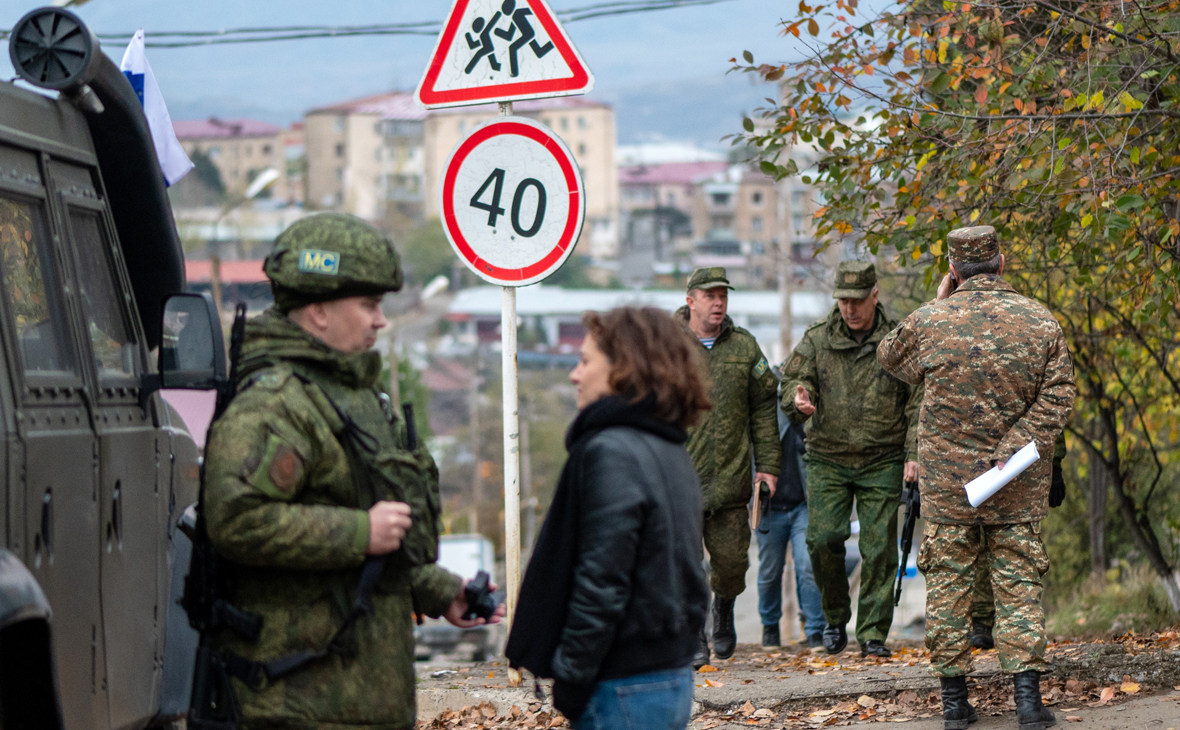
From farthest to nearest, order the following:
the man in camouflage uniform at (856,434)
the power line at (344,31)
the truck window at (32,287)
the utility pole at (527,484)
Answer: the utility pole at (527,484)
the power line at (344,31)
the man in camouflage uniform at (856,434)
the truck window at (32,287)

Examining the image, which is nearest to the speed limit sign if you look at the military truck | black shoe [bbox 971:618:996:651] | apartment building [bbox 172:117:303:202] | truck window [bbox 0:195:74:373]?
the military truck

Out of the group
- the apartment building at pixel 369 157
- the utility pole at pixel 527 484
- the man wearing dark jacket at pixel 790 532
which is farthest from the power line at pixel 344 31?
the apartment building at pixel 369 157

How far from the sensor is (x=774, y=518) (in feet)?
31.2

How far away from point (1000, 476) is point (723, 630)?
10.1ft

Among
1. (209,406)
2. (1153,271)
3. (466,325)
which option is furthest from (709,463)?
(466,325)

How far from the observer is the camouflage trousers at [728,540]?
308 inches

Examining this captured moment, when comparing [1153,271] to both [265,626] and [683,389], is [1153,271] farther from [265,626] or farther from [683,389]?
[265,626]

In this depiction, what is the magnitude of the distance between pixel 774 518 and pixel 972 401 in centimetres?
392

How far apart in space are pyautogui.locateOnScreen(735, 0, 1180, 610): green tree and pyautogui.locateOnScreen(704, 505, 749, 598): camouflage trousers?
1.71 m

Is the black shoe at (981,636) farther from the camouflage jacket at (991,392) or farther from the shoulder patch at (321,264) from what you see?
the shoulder patch at (321,264)

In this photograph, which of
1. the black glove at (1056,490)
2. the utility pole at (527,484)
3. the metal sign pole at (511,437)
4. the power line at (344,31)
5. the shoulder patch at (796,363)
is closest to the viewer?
the metal sign pole at (511,437)

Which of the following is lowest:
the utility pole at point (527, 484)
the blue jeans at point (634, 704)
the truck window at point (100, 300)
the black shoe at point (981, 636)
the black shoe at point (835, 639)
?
the utility pole at point (527, 484)

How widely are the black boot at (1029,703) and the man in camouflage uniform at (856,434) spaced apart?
2.01 m

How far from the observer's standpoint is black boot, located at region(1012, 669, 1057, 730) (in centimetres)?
568
